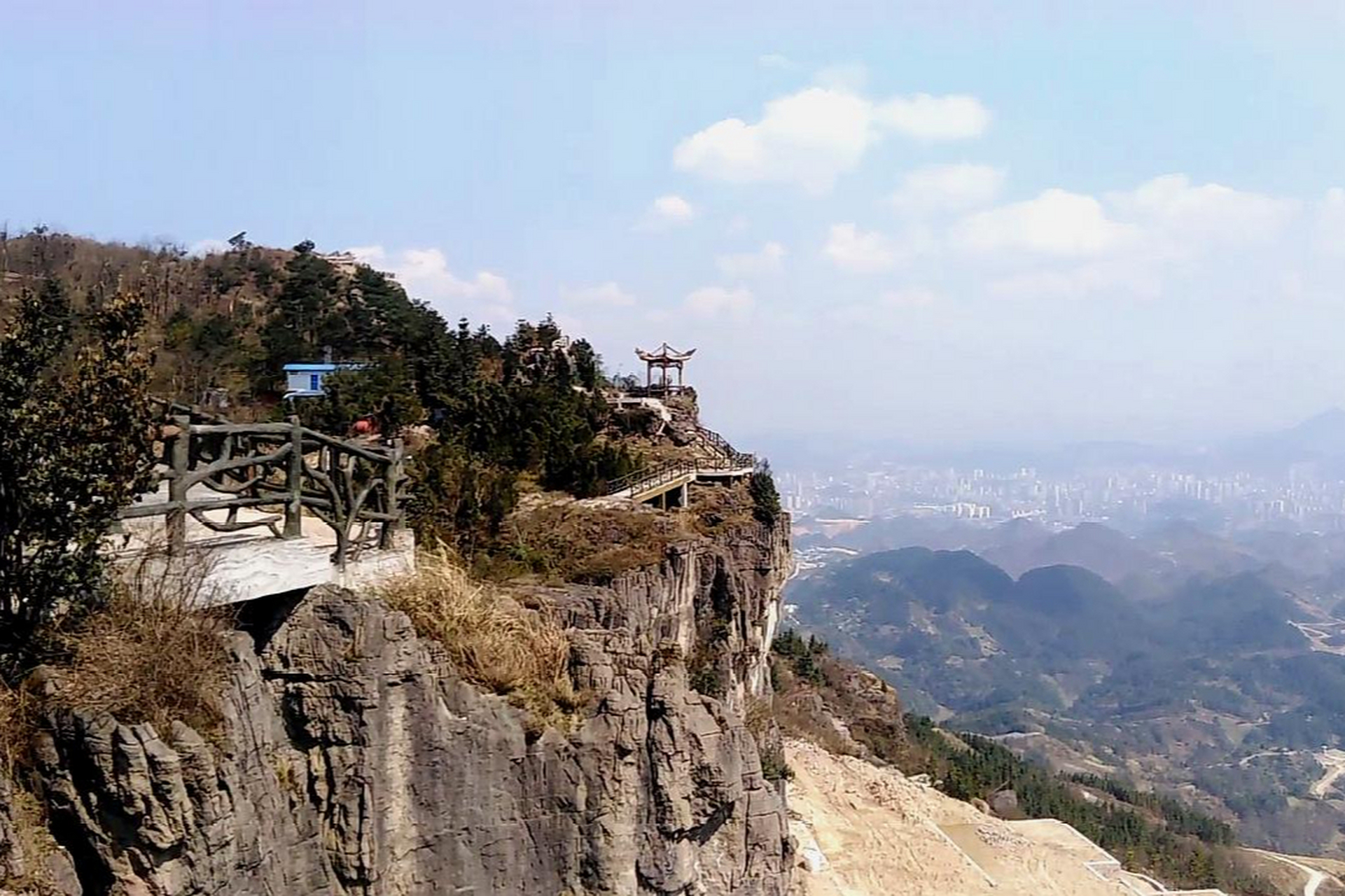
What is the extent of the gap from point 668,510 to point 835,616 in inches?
6784

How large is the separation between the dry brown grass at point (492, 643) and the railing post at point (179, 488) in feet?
4.65

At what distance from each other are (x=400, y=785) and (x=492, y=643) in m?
1.08

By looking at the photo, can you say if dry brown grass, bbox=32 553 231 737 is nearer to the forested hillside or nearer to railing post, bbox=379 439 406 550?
railing post, bbox=379 439 406 550

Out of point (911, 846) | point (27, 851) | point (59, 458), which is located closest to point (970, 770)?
point (911, 846)

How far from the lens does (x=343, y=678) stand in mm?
6527

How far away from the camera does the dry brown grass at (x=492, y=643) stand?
722cm

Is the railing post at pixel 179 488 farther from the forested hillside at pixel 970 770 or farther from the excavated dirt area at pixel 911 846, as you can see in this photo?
the forested hillside at pixel 970 770

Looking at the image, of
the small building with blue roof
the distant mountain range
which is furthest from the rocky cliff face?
the distant mountain range

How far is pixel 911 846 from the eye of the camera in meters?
20.0

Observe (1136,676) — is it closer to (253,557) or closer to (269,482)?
(269,482)

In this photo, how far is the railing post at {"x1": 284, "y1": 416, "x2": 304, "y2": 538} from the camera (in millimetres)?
6723

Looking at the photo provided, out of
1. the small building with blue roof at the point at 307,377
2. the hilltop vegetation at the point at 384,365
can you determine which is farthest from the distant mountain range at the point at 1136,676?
the small building with blue roof at the point at 307,377

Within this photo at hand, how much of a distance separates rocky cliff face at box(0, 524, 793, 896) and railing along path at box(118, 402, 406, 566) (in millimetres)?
567

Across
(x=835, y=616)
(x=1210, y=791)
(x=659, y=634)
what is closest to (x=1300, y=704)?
(x=1210, y=791)
